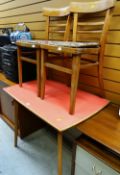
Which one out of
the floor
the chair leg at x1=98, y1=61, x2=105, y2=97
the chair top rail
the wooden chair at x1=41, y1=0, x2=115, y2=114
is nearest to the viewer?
the wooden chair at x1=41, y1=0, x2=115, y2=114

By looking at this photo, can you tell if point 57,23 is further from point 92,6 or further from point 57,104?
point 57,104

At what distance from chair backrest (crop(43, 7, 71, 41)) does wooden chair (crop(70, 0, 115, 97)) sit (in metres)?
0.10

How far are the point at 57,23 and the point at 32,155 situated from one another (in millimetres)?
1415

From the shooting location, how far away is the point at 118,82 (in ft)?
4.30

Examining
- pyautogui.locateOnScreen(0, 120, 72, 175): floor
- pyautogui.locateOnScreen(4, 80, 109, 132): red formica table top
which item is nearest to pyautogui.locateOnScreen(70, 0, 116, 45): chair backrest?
pyautogui.locateOnScreen(4, 80, 109, 132): red formica table top

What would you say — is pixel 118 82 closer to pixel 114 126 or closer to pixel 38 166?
pixel 114 126

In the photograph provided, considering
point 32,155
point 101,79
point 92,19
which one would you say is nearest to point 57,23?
point 92,19

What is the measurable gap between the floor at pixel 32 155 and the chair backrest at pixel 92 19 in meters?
1.15

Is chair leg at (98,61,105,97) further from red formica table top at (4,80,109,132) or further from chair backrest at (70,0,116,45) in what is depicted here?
chair backrest at (70,0,116,45)

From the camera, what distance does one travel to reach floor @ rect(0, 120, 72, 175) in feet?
4.79

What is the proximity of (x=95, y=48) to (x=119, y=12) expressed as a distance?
326 mm

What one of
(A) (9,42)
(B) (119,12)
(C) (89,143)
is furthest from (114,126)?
(A) (9,42)

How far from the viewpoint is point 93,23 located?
129 centimetres

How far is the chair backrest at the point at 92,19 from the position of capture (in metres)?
1.19
